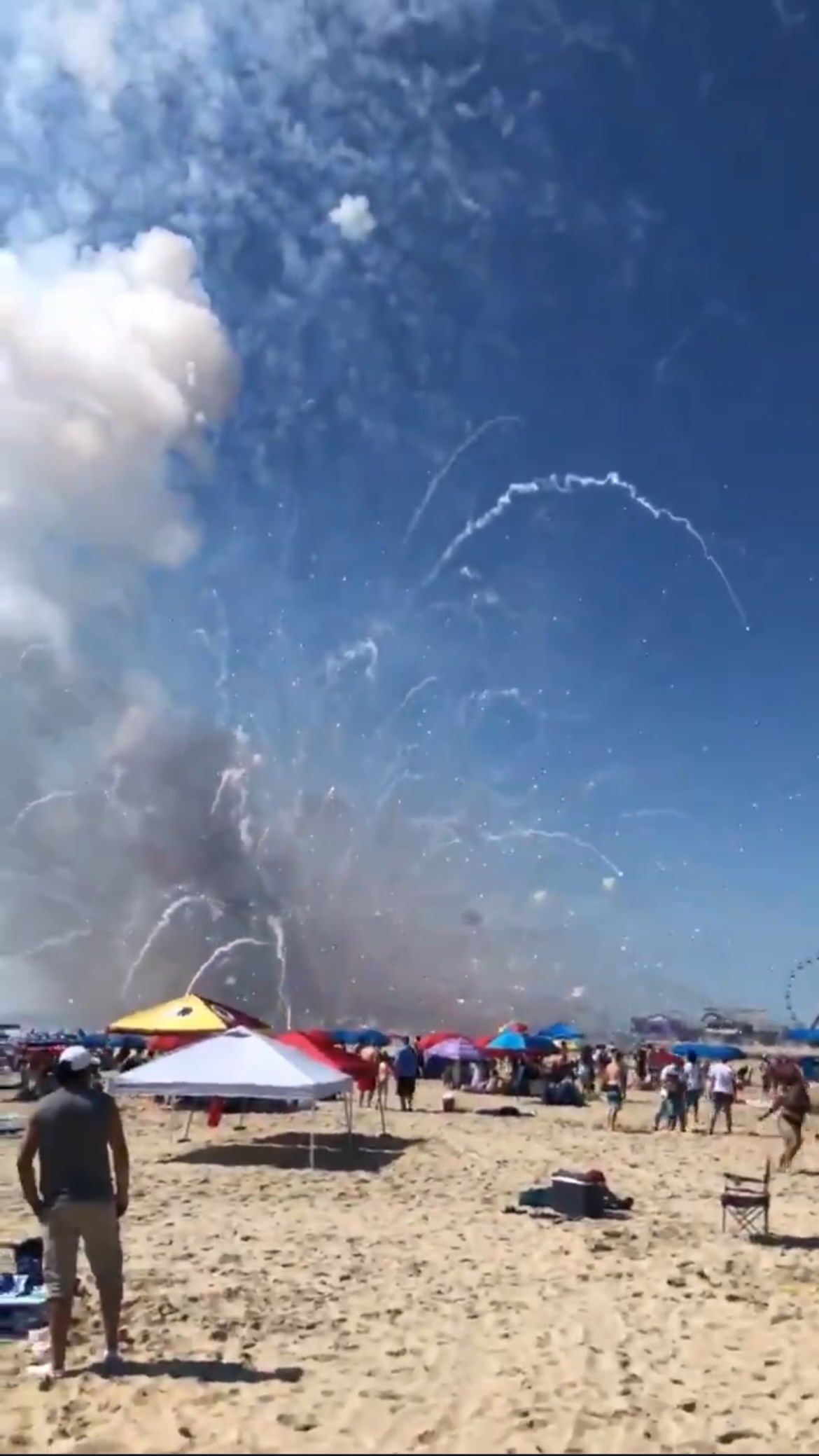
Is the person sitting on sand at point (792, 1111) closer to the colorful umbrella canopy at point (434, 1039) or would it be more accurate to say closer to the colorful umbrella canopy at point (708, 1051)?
the colorful umbrella canopy at point (434, 1039)

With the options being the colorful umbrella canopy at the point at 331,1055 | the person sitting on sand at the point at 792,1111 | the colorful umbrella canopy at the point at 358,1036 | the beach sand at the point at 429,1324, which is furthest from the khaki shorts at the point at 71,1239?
the colorful umbrella canopy at the point at 358,1036

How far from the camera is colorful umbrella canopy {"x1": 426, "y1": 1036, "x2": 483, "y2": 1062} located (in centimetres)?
3819

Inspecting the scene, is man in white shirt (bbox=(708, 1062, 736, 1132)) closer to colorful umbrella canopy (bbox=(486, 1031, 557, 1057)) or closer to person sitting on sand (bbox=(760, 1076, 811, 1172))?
person sitting on sand (bbox=(760, 1076, 811, 1172))

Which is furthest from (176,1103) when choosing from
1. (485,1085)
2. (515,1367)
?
(515,1367)

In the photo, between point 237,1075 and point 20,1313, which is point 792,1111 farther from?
point 20,1313

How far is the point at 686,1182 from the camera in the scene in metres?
17.8

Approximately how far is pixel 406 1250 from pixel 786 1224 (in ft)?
16.2

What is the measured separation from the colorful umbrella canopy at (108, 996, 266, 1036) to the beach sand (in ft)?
26.1

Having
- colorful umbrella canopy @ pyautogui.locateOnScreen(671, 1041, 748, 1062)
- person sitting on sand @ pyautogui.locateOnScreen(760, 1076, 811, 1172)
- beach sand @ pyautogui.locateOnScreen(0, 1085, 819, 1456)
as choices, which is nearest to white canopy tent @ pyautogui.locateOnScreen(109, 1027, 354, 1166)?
beach sand @ pyautogui.locateOnScreen(0, 1085, 819, 1456)

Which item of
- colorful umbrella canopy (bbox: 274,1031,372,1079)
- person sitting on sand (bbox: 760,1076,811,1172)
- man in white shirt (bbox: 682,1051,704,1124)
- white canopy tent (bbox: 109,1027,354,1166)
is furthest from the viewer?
man in white shirt (bbox: 682,1051,704,1124)

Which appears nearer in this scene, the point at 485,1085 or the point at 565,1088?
the point at 565,1088

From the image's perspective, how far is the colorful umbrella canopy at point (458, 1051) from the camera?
3819 cm

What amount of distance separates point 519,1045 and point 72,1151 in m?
38.1

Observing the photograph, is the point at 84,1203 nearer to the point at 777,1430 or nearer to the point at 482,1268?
the point at 777,1430
